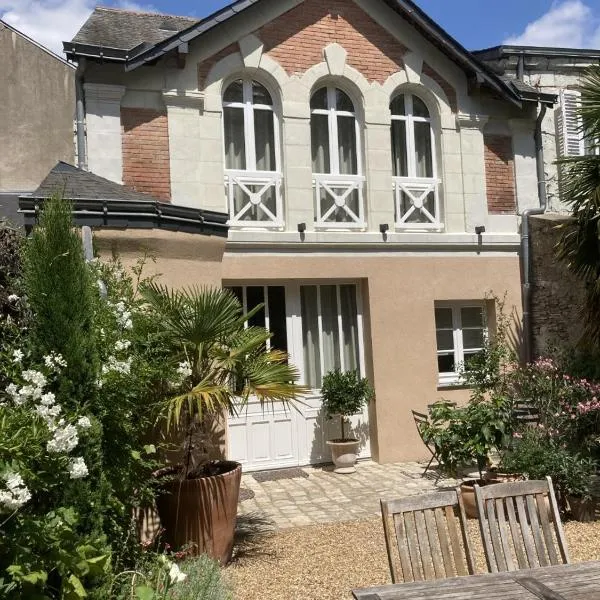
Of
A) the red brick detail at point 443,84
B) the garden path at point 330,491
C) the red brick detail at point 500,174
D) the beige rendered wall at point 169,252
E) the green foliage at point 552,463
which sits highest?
the red brick detail at point 443,84

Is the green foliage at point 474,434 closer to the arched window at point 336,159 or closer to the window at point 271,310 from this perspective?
the window at point 271,310

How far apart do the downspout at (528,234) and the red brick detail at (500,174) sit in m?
0.35

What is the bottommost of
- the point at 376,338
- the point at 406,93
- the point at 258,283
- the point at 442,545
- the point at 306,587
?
the point at 306,587

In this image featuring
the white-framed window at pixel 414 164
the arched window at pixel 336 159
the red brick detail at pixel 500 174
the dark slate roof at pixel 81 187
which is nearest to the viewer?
the dark slate roof at pixel 81 187

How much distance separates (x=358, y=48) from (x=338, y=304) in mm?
3942

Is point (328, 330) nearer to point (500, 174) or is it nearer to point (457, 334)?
point (457, 334)

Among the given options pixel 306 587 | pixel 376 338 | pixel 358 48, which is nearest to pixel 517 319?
pixel 376 338

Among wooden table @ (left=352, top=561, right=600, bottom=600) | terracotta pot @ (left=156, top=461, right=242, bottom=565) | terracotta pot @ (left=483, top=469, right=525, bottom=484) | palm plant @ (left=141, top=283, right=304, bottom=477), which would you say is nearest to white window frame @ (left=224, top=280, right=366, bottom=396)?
terracotta pot @ (left=483, top=469, right=525, bottom=484)

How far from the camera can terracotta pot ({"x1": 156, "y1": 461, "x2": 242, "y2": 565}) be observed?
5938 mm

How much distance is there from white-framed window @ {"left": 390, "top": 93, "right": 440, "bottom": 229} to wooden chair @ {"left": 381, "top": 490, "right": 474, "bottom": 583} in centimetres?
717

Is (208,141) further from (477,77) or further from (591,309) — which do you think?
(591,309)

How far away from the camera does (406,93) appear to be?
36.5 feet

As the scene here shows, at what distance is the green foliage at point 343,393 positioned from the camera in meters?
9.94

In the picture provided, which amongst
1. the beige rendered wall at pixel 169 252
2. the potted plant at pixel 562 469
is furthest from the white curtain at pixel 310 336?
the potted plant at pixel 562 469
